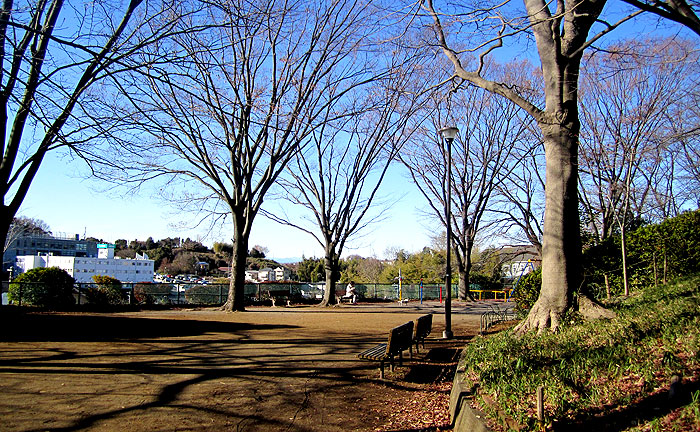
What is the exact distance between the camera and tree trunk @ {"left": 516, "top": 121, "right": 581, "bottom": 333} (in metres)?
8.23

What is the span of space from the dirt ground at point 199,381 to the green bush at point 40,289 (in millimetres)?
7167

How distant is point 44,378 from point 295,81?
48.7 feet

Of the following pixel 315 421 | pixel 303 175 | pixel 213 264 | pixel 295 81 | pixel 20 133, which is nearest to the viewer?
pixel 315 421

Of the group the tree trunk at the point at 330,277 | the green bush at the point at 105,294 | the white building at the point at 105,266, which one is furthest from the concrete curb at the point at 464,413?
the white building at the point at 105,266

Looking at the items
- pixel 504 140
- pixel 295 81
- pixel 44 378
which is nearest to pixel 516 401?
pixel 44 378

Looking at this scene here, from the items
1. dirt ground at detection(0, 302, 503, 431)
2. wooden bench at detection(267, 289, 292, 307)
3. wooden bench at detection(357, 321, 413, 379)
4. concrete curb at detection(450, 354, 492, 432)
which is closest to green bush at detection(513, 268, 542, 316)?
dirt ground at detection(0, 302, 503, 431)

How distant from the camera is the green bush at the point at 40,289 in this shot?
1839cm

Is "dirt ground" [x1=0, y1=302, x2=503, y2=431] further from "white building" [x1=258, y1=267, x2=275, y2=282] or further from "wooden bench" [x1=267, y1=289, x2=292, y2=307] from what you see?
"white building" [x1=258, y1=267, x2=275, y2=282]

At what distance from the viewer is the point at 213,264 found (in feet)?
257

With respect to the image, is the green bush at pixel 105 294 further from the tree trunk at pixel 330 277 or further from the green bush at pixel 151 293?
the tree trunk at pixel 330 277

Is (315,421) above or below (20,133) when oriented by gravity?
below

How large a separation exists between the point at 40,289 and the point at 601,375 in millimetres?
20154

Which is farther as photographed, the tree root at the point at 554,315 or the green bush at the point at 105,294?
the green bush at the point at 105,294

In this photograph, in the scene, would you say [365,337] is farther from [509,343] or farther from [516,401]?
[516,401]
